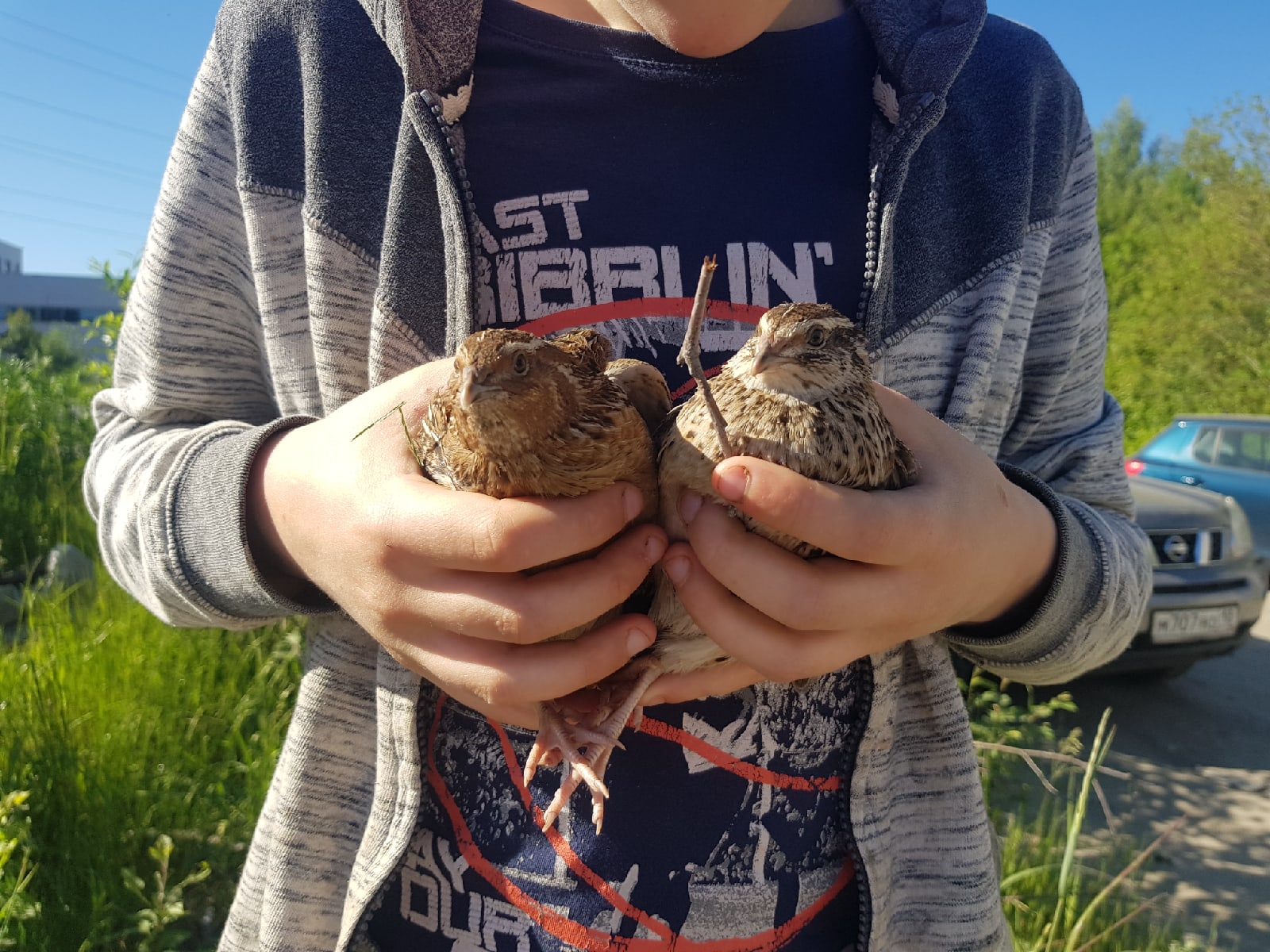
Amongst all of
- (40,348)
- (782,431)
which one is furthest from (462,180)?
(40,348)

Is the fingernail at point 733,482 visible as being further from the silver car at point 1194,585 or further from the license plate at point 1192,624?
the license plate at point 1192,624

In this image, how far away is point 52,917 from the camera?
2.89 metres

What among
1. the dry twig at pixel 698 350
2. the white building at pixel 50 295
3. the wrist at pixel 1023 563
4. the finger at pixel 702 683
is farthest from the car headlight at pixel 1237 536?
the white building at pixel 50 295

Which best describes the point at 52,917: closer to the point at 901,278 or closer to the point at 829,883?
the point at 829,883

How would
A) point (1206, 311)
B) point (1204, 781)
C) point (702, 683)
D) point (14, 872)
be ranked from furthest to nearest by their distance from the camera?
point (1206, 311) < point (1204, 781) < point (14, 872) < point (702, 683)

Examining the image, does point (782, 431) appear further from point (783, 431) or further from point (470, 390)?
point (470, 390)

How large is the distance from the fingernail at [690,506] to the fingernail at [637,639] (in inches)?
7.7

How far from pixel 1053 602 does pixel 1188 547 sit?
6406 millimetres

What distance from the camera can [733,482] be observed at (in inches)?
51.1

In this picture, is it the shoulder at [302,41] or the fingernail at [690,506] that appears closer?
the fingernail at [690,506]

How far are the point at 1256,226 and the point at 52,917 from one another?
28.9 m

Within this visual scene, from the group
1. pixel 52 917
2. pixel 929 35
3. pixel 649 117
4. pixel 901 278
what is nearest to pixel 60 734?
pixel 52 917

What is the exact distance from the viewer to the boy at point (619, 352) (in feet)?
5.48

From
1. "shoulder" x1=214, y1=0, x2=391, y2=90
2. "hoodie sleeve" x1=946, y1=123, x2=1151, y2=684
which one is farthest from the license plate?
"shoulder" x1=214, y1=0, x2=391, y2=90
